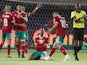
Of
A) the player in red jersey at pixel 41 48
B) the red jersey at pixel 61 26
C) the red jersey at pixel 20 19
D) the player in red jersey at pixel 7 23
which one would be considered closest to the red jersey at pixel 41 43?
the player in red jersey at pixel 41 48

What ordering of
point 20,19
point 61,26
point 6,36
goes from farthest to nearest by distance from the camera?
1. point 6,36
2. point 20,19
3. point 61,26

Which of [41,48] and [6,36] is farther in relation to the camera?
[6,36]

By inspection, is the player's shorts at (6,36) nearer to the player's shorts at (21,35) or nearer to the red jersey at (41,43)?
the player's shorts at (21,35)

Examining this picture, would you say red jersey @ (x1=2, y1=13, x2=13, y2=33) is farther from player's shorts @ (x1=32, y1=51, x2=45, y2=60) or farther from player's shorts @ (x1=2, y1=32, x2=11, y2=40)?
player's shorts @ (x1=32, y1=51, x2=45, y2=60)

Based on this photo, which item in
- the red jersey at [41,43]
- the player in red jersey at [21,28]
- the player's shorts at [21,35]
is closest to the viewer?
the red jersey at [41,43]

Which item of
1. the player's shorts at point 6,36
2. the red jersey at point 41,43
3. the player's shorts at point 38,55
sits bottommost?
the player's shorts at point 38,55

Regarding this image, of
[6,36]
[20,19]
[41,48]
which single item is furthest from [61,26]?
[6,36]

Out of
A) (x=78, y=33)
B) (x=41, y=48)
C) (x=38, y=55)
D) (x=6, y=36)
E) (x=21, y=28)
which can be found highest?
(x=21, y=28)

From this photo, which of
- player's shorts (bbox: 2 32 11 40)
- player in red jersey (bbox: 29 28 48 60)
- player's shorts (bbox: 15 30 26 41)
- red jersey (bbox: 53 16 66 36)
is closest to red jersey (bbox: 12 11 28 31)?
player's shorts (bbox: 15 30 26 41)

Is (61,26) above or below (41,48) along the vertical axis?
above

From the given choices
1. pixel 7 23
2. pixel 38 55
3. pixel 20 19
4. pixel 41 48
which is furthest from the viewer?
pixel 7 23

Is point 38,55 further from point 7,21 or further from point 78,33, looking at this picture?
point 7,21

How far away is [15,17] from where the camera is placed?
15.9m

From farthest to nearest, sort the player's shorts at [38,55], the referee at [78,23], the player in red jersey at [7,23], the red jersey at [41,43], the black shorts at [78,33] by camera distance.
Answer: the player in red jersey at [7,23] < the black shorts at [78,33] < the referee at [78,23] < the red jersey at [41,43] < the player's shorts at [38,55]
